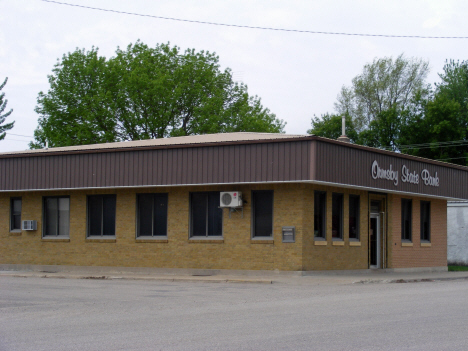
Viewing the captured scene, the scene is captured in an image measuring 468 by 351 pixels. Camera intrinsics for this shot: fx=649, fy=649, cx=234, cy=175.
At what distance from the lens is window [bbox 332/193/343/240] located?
74.7ft

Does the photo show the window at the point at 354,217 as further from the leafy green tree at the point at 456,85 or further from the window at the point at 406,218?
the leafy green tree at the point at 456,85

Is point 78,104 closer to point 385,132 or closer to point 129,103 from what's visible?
point 129,103

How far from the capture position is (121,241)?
79.4ft

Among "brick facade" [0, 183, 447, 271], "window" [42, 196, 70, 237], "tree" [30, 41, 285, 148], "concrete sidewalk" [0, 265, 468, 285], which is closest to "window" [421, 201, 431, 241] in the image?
"brick facade" [0, 183, 447, 271]

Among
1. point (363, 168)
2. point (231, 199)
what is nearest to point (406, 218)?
point (363, 168)

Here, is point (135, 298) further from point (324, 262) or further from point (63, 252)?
point (63, 252)

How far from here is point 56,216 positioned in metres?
25.8

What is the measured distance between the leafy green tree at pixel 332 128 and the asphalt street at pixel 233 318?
143ft

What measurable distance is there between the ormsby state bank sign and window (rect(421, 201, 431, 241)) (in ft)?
5.55

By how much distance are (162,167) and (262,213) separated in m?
3.82

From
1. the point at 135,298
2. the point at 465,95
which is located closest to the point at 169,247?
the point at 135,298

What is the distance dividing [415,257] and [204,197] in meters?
9.95

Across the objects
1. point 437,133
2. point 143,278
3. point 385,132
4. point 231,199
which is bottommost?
point 143,278

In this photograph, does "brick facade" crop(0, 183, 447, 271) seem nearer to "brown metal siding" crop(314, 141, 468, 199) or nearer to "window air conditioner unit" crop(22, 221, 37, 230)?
"window air conditioner unit" crop(22, 221, 37, 230)
